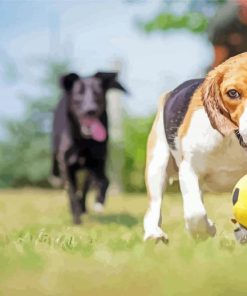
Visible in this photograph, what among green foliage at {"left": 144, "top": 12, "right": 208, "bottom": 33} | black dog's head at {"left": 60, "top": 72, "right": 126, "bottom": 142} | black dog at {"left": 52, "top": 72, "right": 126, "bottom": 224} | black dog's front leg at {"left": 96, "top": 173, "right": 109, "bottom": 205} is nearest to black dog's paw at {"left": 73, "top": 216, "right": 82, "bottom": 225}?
black dog at {"left": 52, "top": 72, "right": 126, "bottom": 224}

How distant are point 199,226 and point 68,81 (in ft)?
2.35

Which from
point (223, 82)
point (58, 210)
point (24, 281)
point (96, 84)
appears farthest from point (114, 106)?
point (24, 281)

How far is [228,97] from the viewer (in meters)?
2.24

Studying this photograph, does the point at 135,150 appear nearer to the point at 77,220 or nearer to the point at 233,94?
the point at 77,220

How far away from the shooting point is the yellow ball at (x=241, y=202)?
7.01ft

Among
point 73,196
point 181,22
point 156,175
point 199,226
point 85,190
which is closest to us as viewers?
point 199,226

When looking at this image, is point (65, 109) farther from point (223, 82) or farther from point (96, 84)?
point (223, 82)

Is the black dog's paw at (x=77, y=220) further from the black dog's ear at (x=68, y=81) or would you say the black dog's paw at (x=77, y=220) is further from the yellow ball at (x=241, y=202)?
the yellow ball at (x=241, y=202)

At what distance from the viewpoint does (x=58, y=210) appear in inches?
112

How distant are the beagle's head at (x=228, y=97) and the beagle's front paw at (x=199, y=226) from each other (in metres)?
0.24

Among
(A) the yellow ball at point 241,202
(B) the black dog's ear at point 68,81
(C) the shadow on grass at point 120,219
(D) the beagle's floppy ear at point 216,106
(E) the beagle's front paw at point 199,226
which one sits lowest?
(C) the shadow on grass at point 120,219

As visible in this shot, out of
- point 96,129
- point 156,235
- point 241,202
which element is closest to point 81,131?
point 96,129

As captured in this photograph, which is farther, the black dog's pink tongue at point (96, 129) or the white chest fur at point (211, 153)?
the black dog's pink tongue at point (96, 129)

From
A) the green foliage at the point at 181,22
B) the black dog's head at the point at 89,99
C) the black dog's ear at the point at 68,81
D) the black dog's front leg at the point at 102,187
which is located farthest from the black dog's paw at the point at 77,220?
the green foliage at the point at 181,22
